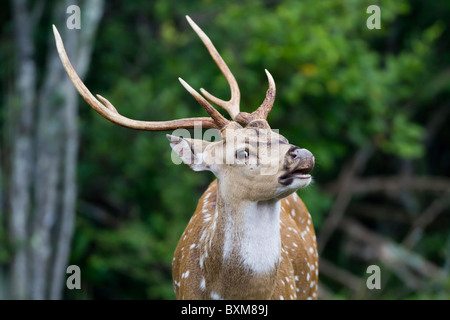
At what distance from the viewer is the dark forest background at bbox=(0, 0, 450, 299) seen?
8.62 m

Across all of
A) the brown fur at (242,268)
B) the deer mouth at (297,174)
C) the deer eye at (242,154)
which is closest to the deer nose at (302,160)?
the deer mouth at (297,174)

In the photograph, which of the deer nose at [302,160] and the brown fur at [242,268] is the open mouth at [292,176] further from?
the brown fur at [242,268]

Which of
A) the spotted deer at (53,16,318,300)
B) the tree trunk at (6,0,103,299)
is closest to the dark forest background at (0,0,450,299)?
the tree trunk at (6,0,103,299)

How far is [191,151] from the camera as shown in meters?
3.53

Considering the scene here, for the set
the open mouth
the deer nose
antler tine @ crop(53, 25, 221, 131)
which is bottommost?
the open mouth

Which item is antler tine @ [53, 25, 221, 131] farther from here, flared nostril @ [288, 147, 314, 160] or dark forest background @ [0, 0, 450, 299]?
dark forest background @ [0, 0, 450, 299]

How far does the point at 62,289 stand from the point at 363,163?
5419mm

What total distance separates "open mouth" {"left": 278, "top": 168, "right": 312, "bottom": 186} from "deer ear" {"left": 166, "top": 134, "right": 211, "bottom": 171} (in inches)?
18.0

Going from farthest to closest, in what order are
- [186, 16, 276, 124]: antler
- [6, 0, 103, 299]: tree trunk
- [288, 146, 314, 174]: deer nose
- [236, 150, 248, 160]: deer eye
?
[6, 0, 103, 299]: tree trunk, [186, 16, 276, 124]: antler, [236, 150, 248, 160]: deer eye, [288, 146, 314, 174]: deer nose

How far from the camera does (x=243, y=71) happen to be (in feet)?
30.5

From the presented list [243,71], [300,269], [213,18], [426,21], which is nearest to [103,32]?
[213,18]

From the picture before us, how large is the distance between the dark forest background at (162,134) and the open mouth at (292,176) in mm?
4591

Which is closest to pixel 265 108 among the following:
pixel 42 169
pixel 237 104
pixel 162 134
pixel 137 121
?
pixel 237 104

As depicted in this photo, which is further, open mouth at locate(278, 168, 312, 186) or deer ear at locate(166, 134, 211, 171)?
deer ear at locate(166, 134, 211, 171)
